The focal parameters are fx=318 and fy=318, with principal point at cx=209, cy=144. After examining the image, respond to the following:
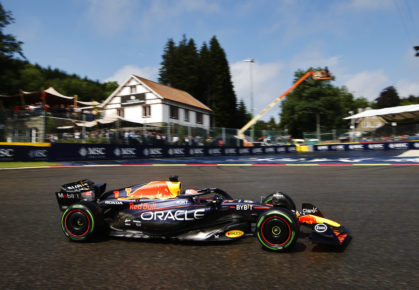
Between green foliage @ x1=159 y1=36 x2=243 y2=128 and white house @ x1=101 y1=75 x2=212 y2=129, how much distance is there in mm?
17876

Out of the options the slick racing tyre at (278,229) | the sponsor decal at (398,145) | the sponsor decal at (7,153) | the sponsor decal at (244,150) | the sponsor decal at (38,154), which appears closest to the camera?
the slick racing tyre at (278,229)

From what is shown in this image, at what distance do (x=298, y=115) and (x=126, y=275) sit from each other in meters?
53.0

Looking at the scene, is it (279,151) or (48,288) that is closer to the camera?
(48,288)

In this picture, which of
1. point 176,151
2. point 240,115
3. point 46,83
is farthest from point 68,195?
point 46,83

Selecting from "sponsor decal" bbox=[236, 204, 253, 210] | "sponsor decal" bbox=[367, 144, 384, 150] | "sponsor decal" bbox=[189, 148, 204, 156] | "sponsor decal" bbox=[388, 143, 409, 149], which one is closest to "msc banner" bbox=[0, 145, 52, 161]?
"sponsor decal" bbox=[189, 148, 204, 156]

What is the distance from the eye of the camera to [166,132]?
77.0 ft

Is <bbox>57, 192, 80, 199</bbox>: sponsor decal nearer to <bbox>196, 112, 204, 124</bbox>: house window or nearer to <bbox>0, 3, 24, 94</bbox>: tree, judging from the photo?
<bbox>0, 3, 24, 94</bbox>: tree

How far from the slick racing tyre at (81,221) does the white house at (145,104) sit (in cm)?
3324

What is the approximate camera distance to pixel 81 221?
392 cm

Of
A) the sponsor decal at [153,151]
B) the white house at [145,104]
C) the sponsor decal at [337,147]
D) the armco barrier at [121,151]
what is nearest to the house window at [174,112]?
the white house at [145,104]

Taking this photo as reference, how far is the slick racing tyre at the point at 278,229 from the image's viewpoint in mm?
3326

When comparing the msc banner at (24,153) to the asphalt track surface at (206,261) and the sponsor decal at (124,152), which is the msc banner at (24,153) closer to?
the sponsor decal at (124,152)

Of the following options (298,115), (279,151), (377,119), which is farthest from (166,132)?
(377,119)

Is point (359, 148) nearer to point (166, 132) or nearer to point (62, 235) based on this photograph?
point (166, 132)
